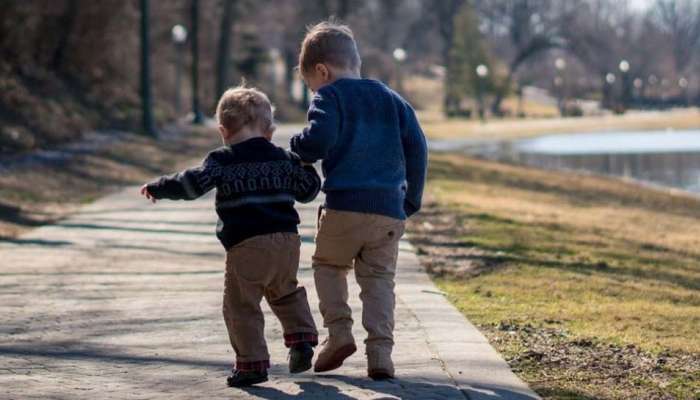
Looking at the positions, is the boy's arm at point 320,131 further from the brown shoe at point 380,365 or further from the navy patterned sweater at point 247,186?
the brown shoe at point 380,365

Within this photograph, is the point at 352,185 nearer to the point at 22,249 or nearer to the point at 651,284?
the point at 651,284

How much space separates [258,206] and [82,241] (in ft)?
22.3

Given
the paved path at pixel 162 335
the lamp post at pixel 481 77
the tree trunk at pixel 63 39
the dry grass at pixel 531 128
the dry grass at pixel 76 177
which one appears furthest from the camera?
the lamp post at pixel 481 77

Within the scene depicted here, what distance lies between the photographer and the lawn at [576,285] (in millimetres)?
6102

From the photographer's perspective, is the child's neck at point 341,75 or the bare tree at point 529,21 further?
the bare tree at point 529,21

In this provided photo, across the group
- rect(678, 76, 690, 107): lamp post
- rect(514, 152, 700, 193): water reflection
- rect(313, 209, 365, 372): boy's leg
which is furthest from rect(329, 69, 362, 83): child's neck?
rect(678, 76, 690, 107): lamp post

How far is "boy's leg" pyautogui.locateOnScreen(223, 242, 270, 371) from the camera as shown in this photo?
5.70 m

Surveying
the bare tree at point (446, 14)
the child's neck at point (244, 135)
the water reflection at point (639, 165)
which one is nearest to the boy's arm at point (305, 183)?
the child's neck at point (244, 135)

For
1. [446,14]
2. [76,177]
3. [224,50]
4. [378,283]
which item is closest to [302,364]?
[378,283]

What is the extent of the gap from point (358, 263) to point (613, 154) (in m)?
34.7

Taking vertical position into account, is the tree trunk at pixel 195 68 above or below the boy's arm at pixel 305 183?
above

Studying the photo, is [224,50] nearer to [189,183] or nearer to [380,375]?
[189,183]

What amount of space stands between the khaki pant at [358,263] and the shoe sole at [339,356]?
0.06 meters

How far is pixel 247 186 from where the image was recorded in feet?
18.7
